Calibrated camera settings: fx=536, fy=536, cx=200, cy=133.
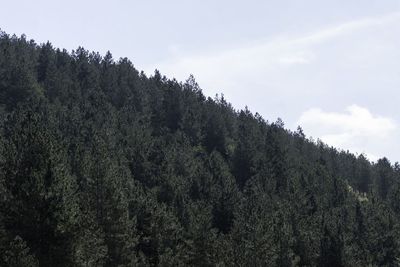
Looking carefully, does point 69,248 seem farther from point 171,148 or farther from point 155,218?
point 171,148

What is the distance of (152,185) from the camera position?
88.3 meters

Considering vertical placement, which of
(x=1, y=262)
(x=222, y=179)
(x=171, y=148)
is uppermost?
(x=171, y=148)

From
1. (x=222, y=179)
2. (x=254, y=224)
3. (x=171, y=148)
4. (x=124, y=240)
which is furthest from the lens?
(x=171, y=148)

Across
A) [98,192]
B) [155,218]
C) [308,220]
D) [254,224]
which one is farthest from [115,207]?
[308,220]

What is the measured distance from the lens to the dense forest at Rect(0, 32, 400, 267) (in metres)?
37.3

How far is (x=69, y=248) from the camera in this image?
36.5 m

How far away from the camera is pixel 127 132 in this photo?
110500 mm

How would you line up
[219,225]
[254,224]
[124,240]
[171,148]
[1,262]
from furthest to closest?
[171,148], [219,225], [254,224], [124,240], [1,262]

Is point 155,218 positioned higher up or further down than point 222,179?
further down

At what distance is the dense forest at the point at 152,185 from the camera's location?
3728cm

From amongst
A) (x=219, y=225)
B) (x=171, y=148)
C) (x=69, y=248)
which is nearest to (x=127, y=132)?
(x=171, y=148)

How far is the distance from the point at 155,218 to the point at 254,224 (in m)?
12.9

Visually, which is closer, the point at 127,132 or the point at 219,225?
the point at 219,225

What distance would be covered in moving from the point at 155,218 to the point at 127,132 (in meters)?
53.1
